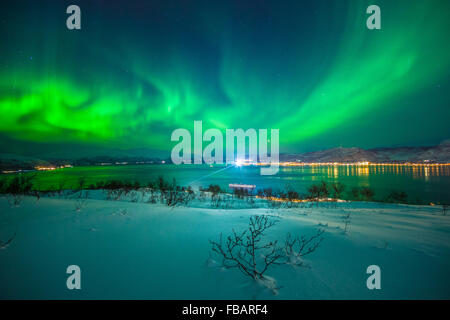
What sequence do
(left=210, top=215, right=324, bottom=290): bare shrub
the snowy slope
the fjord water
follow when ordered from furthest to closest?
the fjord water < (left=210, top=215, right=324, bottom=290): bare shrub < the snowy slope

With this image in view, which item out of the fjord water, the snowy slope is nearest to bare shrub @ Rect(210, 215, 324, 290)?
the snowy slope

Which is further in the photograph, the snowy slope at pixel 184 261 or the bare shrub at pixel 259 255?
the bare shrub at pixel 259 255

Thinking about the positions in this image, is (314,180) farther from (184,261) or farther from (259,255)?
(184,261)

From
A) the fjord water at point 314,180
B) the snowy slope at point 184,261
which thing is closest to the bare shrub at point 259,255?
the snowy slope at point 184,261

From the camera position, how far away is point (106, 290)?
2.03 meters

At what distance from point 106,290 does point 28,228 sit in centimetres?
262

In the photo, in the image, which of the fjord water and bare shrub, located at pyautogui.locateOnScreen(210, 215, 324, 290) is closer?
bare shrub, located at pyautogui.locateOnScreen(210, 215, 324, 290)

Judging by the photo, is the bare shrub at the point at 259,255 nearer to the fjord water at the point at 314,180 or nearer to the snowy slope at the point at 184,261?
the snowy slope at the point at 184,261

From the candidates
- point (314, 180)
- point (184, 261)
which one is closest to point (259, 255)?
point (184, 261)

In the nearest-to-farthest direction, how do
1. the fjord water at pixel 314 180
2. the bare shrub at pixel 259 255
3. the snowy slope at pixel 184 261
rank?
1. the snowy slope at pixel 184 261
2. the bare shrub at pixel 259 255
3. the fjord water at pixel 314 180

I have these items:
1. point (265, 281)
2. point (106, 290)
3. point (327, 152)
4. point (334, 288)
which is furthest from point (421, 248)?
point (327, 152)

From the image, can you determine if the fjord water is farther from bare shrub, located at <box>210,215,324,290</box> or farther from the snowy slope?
bare shrub, located at <box>210,215,324,290</box>
